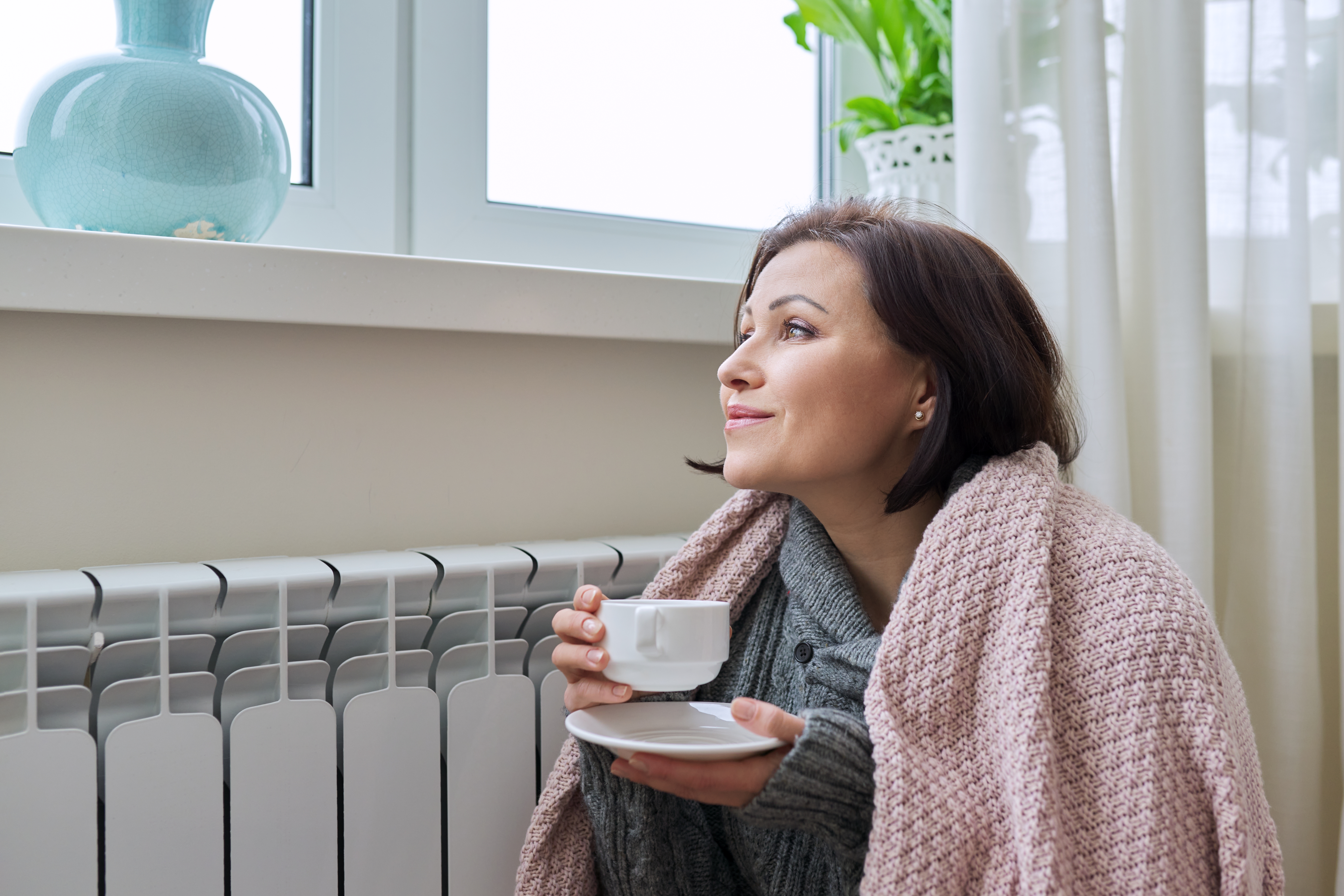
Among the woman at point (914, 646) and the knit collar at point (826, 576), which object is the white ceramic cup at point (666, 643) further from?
the knit collar at point (826, 576)

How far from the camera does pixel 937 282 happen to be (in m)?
0.92

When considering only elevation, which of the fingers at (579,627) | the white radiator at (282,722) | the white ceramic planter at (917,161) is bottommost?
the white radiator at (282,722)

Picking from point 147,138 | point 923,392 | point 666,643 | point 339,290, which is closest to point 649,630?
point 666,643

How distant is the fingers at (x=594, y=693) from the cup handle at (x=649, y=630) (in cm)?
8

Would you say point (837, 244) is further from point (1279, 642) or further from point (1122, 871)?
point (1279, 642)

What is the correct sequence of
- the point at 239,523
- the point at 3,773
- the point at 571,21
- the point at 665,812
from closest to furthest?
1. the point at 3,773
2. the point at 665,812
3. the point at 239,523
4. the point at 571,21

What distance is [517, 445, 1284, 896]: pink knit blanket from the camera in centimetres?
70

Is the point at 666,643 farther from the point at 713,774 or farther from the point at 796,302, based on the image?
the point at 796,302

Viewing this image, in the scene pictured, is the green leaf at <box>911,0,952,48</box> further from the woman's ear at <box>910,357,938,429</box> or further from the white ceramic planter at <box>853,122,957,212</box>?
the woman's ear at <box>910,357,938,429</box>

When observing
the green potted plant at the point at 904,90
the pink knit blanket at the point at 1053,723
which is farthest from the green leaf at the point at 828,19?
the pink knit blanket at the point at 1053,723

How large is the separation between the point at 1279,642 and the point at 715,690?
0.75 m

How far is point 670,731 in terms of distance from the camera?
0.78 metres

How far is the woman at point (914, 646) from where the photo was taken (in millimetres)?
712

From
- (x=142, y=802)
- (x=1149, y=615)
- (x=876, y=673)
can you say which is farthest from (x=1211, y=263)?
(x=142, y=802)
